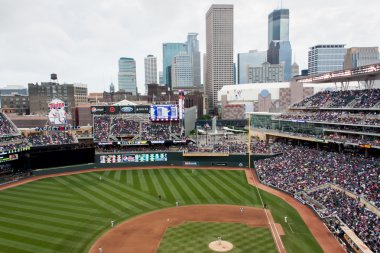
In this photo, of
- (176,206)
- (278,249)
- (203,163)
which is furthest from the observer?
(203,163)

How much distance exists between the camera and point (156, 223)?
31.7 metres

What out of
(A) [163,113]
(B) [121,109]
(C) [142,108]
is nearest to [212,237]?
(A) [163,113]

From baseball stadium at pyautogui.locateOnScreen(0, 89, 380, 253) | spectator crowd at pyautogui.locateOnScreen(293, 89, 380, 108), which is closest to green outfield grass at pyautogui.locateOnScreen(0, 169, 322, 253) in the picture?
baseball stadium at pyautogui.locateOnScreen(0, 89, 380, 253)

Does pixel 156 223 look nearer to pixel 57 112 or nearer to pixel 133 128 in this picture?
pixel 133 128

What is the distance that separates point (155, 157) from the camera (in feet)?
193

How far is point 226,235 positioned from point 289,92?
110285mm

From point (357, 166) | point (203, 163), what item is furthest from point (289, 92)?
point (357, 166)

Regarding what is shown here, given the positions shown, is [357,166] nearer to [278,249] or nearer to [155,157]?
[278,249]

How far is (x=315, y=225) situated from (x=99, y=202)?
25.6 meters

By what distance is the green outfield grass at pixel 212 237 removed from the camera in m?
25.5

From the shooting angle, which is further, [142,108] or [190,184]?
[142,108]

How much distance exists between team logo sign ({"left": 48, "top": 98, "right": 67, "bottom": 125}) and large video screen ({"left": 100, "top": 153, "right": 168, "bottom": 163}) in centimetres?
1213

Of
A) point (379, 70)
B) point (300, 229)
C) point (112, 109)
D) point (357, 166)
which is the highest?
point (379, 70)

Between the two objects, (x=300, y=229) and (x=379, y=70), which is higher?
(x=379, y=70)
